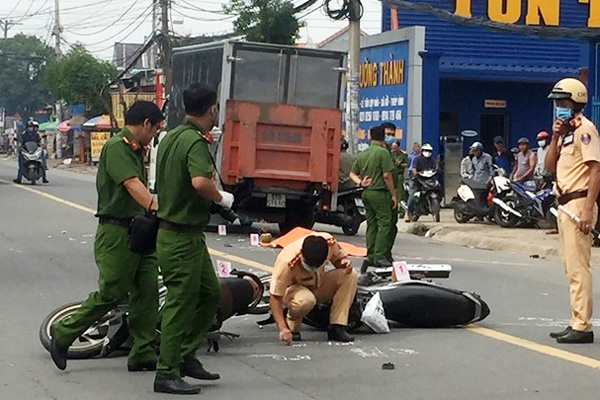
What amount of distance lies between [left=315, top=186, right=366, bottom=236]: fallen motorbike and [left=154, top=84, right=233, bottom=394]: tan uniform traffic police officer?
42.1ft

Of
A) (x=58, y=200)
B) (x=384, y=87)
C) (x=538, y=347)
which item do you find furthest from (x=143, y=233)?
(x=384, y=87)

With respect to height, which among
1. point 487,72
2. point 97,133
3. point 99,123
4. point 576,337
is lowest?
point 576,337

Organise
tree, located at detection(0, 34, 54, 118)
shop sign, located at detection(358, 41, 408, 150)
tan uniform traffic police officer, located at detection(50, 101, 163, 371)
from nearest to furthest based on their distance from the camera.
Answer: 1. tan uniform traffic police officer, located at detection(50, 101, 163, 371)
2. shop sign, located at detection(358, 41, 408, 150)
3. tree, located at detection(0, 34, 54, 118)

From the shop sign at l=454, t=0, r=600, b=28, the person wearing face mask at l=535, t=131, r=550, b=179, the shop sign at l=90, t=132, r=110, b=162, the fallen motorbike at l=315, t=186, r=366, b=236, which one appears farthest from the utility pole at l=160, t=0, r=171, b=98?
the fallen motorbike at l=315, t=186, r=366, b=236

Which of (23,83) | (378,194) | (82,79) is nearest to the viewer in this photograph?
(378,194)

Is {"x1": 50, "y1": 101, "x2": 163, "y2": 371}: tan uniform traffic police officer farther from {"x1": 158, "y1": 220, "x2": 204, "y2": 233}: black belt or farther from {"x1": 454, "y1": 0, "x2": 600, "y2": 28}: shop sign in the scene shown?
{"x1": 454, "y1": 0, "x2": 600, "y2": 28}: shop sign

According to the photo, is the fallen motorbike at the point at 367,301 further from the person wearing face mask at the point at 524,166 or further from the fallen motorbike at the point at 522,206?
the person wearing face mask at the point at 524,166

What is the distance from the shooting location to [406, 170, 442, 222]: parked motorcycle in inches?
940

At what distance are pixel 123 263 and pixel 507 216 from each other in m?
15.0

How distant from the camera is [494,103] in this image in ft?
109

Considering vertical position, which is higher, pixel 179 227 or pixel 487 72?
pixel 487 72

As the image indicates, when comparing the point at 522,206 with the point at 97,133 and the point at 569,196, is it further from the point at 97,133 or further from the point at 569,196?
the point at 97,133

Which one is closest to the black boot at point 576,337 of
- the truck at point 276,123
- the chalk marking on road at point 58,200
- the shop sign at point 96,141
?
the truck at point 276,123

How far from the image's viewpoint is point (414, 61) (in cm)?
2920
